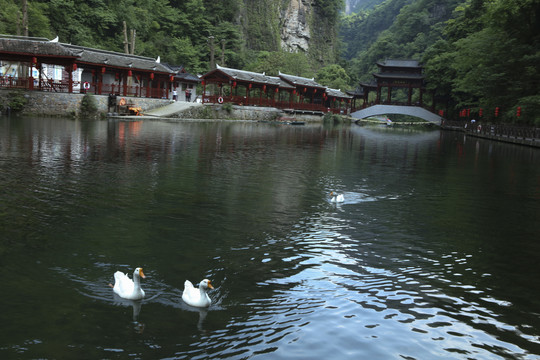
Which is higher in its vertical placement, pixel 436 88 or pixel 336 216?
pixel 436 88

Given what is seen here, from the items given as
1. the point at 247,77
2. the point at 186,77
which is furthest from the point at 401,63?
the point at 186,77

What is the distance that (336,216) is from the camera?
35.9 feet

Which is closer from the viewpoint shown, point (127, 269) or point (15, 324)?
point (15, 324)

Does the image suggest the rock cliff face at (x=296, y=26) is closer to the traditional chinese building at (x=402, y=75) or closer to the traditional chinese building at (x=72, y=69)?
the traditional chinese building at (x=402, y=75)

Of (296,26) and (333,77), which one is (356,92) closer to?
(333,77)

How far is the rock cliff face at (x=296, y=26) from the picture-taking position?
94.4 m

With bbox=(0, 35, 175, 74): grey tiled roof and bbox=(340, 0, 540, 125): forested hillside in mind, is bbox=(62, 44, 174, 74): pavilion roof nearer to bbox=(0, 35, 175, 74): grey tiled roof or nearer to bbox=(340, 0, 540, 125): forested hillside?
bbox=(0, 35, 175, 74): grey tiled roof

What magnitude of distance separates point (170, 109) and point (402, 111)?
132 feet

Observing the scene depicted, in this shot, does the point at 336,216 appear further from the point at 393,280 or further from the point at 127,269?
the point at 127,269

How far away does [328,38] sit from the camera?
4112 inches

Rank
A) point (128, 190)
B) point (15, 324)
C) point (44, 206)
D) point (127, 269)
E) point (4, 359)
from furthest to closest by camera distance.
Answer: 1. point (128, 190)
2. point (44, 206)
3. point (127, 269)
4. point (15, 324)
5. point (4, 359)

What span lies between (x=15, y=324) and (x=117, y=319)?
42.7 inches

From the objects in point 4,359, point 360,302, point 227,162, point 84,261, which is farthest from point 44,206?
point 227,162

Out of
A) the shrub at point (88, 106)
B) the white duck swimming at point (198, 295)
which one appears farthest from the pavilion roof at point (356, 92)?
the white duck swimming at point (198, 295)
